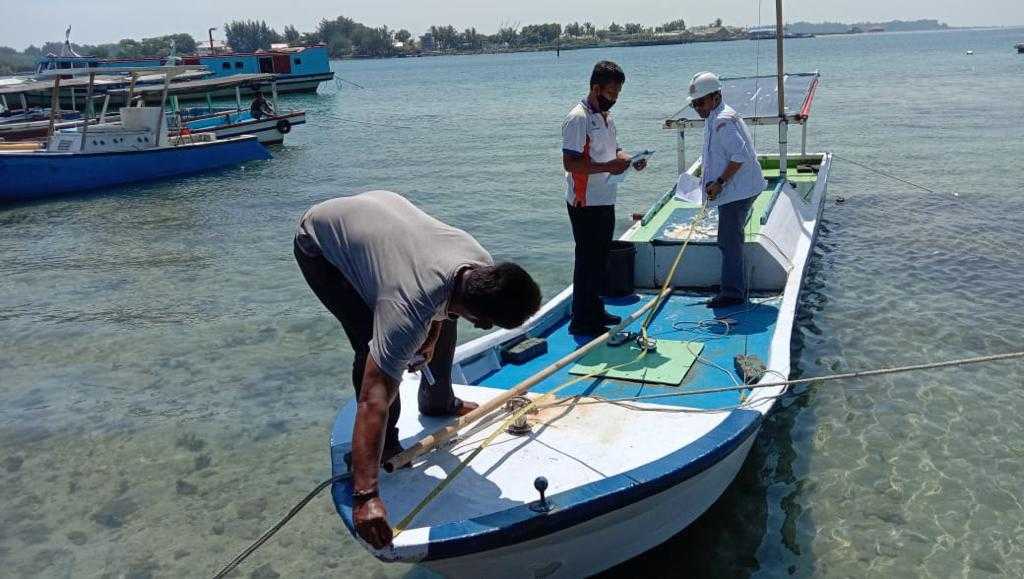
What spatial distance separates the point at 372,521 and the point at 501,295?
1.14m

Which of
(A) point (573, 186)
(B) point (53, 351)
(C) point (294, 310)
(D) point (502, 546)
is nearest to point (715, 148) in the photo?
(A) point (573, 186)

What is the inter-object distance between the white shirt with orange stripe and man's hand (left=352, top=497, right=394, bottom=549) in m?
3.58

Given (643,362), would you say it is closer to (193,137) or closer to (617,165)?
(617,165)

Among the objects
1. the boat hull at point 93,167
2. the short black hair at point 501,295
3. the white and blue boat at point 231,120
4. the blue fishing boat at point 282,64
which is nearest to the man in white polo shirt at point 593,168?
the short black hair at point 501,295

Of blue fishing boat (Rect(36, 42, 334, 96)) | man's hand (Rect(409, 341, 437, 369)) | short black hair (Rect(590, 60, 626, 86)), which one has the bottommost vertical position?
man's hand (Rect(409, 341, 437, 369))

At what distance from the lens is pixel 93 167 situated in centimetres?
2211

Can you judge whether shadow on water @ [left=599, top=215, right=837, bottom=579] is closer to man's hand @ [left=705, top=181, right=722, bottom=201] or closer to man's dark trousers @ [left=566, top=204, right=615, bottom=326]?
man's dark trousers @ [left=566, top=204, right=615, bottom=326]

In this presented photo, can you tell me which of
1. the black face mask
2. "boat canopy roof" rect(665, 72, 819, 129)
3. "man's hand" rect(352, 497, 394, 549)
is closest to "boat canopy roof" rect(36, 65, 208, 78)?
"boat canopy roof" rect(665, 72, 819, 129)

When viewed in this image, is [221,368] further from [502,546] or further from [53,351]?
[502,546]

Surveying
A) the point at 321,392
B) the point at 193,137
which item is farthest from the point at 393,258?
the point at 193,137

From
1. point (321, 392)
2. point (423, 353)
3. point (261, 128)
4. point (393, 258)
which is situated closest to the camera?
point (393, 258)

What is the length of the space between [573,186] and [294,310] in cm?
592

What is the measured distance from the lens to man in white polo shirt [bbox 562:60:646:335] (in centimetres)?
632

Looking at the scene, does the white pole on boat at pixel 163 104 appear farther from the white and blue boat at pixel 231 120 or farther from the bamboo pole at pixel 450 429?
the bamboo pole at pixel 450 429
